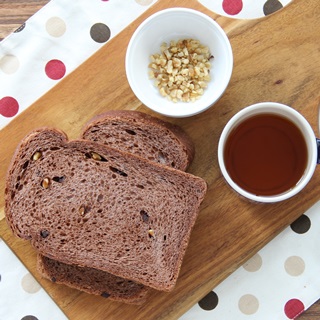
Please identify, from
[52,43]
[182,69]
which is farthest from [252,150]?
[52,43]

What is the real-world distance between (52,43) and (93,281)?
2.70ft

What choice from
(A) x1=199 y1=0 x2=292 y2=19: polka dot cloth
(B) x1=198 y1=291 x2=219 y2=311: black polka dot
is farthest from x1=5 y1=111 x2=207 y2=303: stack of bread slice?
(A) x1=199 y1=0 x2=292 y2=19: polka dot cloth

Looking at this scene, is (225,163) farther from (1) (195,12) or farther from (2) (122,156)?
(1) (195,12)

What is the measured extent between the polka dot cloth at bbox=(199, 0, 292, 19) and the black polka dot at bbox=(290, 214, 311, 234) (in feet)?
2.32

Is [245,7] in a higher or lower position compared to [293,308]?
higher

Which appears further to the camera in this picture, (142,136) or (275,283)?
(275,283)

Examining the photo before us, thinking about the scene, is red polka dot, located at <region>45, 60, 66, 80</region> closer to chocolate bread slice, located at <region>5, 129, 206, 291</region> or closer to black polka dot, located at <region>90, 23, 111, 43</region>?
black polka dot, located at <region>90, 23, 111, 43</region>

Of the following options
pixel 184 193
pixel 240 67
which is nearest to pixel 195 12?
pixel 240 67

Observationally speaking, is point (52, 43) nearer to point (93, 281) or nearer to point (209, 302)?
point (93, 281)

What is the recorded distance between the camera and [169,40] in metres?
1.82

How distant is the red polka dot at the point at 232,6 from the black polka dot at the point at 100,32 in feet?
1.35

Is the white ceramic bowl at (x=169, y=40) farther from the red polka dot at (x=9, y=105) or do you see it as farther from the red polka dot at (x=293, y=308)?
the red polka dot at (x=293, y=308)

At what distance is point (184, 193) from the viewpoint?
5.79ft

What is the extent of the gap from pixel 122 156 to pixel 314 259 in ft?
2.46
